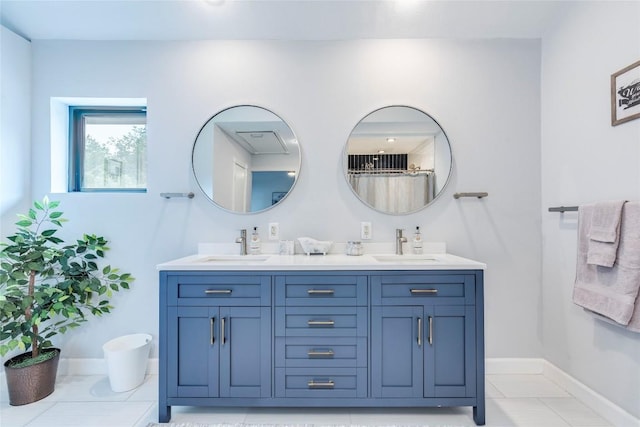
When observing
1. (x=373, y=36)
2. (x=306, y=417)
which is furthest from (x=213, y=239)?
(x=373, y=36)

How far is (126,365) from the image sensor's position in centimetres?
195

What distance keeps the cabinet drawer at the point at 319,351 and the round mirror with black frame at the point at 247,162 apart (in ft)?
3.21

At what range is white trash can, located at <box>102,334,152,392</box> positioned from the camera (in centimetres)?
194

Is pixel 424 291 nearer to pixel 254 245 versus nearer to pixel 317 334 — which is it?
pixel 317 334

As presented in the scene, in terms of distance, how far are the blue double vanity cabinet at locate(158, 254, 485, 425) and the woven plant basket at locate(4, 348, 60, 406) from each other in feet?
2.86

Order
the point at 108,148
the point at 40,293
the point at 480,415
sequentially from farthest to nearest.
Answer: the point at 108,148, the point at 40,293, the point at 480,415

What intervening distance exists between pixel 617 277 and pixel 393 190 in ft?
4.20

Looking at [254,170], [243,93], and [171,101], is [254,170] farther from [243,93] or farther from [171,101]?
[171,101]

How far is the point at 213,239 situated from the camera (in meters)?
2.23

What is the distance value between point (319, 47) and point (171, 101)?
1.16m

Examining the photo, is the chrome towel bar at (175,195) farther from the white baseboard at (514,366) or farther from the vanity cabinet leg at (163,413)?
the white baseboard at (514,366)

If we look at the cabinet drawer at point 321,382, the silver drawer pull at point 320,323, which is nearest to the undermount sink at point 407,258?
the silver drawer pull at point 320,323

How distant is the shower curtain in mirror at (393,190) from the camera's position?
7.29ft

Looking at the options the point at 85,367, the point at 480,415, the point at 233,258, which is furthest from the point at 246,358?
the point at 85,367
